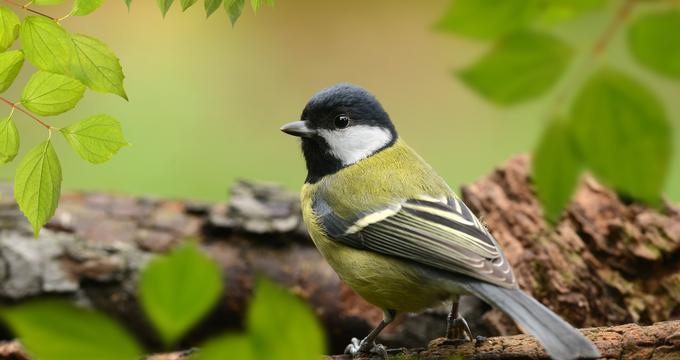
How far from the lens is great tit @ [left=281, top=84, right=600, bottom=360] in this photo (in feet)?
6.40

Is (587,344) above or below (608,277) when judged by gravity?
above

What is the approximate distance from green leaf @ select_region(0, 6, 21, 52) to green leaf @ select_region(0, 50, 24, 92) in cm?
2

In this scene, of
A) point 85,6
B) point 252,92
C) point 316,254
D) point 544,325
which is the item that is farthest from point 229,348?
point 252,92

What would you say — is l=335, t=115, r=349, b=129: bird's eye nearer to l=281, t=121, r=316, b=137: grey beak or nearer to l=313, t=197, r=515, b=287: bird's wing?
l=281, t=121, r=316, b=137: grey beak

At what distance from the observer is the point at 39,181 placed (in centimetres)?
115

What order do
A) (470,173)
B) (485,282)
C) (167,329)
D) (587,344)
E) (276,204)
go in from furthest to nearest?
(470,173) → (276,204) → (485,282) → (587,344) → (167,329)

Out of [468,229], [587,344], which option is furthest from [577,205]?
[587,344]

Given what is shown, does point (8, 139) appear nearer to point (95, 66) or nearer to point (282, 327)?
point (95, 66)

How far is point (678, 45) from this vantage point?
53 cm

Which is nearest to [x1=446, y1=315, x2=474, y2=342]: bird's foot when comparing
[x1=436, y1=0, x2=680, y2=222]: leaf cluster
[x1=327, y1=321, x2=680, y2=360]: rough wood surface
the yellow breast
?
the yellow breast

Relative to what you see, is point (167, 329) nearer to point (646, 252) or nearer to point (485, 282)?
point (485, 282)

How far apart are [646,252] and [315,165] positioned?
3.79 feet

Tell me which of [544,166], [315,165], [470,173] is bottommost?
[470,173]

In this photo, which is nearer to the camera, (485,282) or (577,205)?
(485,282)
